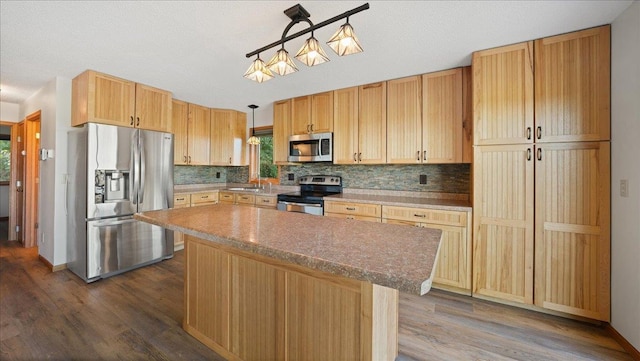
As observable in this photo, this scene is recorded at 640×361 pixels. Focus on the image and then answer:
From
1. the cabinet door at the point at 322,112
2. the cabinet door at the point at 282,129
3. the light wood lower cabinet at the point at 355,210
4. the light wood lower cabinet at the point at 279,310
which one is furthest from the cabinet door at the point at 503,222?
the cabinet door at the point at 282,129

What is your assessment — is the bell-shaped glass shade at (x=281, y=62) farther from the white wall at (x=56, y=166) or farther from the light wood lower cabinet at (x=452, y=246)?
the white wall at (x=56, y=166)

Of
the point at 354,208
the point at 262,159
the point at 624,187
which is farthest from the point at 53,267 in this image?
the point at 624,187

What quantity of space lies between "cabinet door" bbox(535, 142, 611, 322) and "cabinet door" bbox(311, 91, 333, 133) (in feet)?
7.47

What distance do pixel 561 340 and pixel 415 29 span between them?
8.31ft

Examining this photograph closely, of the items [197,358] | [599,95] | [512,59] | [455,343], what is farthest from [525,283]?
[197,358]

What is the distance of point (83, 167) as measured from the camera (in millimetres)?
2762

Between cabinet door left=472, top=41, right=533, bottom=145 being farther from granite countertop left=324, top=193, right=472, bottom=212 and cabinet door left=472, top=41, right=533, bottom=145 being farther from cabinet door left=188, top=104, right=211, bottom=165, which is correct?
cabinet door left=188, top=104, right=211, bottom=165

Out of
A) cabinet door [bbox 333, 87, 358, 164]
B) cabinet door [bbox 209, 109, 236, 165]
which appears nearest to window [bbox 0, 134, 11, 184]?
cabinet door [bbox 209, 109, 236, 165]

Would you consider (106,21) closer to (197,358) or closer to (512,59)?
(197,358)

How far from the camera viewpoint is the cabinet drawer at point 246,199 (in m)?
3.95

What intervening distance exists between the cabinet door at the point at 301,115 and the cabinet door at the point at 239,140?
4.44ft

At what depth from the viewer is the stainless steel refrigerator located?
8.99 feet

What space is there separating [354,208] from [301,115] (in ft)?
5.35

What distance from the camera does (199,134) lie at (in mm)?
4262
